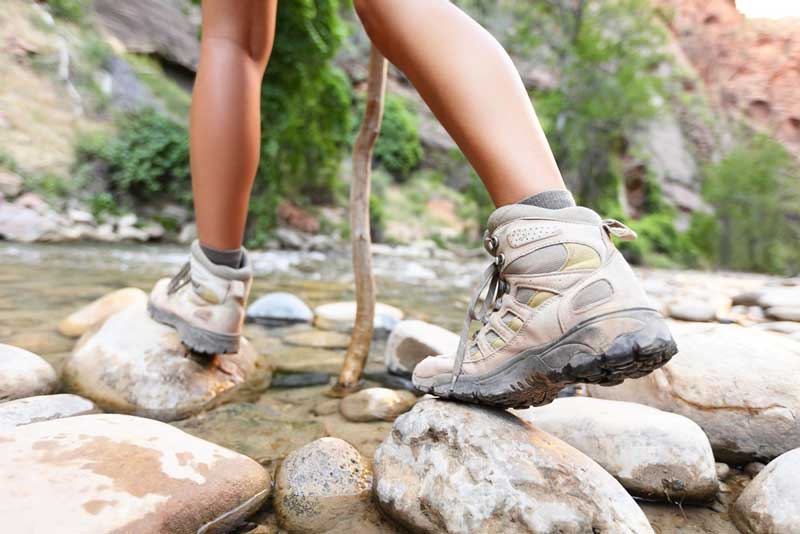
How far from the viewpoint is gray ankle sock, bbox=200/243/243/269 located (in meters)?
1.36

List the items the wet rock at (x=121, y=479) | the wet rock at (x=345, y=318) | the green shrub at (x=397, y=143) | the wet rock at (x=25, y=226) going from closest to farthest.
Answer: the wet rock at (x=121, y=479), the wet rock at (x=345, y=318), the wet rock at (x=25, y=226), the green shrub at (x=397, y=143)

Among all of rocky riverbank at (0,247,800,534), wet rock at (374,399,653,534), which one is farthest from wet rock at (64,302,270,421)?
wet rock at (374,399,653,534)

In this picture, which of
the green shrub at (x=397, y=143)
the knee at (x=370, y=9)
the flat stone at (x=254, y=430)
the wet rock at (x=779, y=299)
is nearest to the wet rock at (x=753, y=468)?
the flat stone at (x=254, y=430)

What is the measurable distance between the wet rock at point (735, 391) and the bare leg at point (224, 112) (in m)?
1.27

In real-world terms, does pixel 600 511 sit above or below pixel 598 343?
below

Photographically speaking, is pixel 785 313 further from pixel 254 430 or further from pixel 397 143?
pixel 397 143

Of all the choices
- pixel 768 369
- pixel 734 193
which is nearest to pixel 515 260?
pixel 768 369

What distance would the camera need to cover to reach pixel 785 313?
2779mm

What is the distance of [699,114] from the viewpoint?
91.7ft

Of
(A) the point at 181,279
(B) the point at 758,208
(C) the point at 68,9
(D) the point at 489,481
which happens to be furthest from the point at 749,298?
(C) the point at 68,9

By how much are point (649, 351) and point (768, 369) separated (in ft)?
2.34

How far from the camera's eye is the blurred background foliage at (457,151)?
903cm

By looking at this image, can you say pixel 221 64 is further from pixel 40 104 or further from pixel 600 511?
pixel 40 104

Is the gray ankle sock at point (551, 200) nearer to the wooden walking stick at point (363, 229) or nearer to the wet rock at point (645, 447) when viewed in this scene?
the wet rock at point (645, 447)
